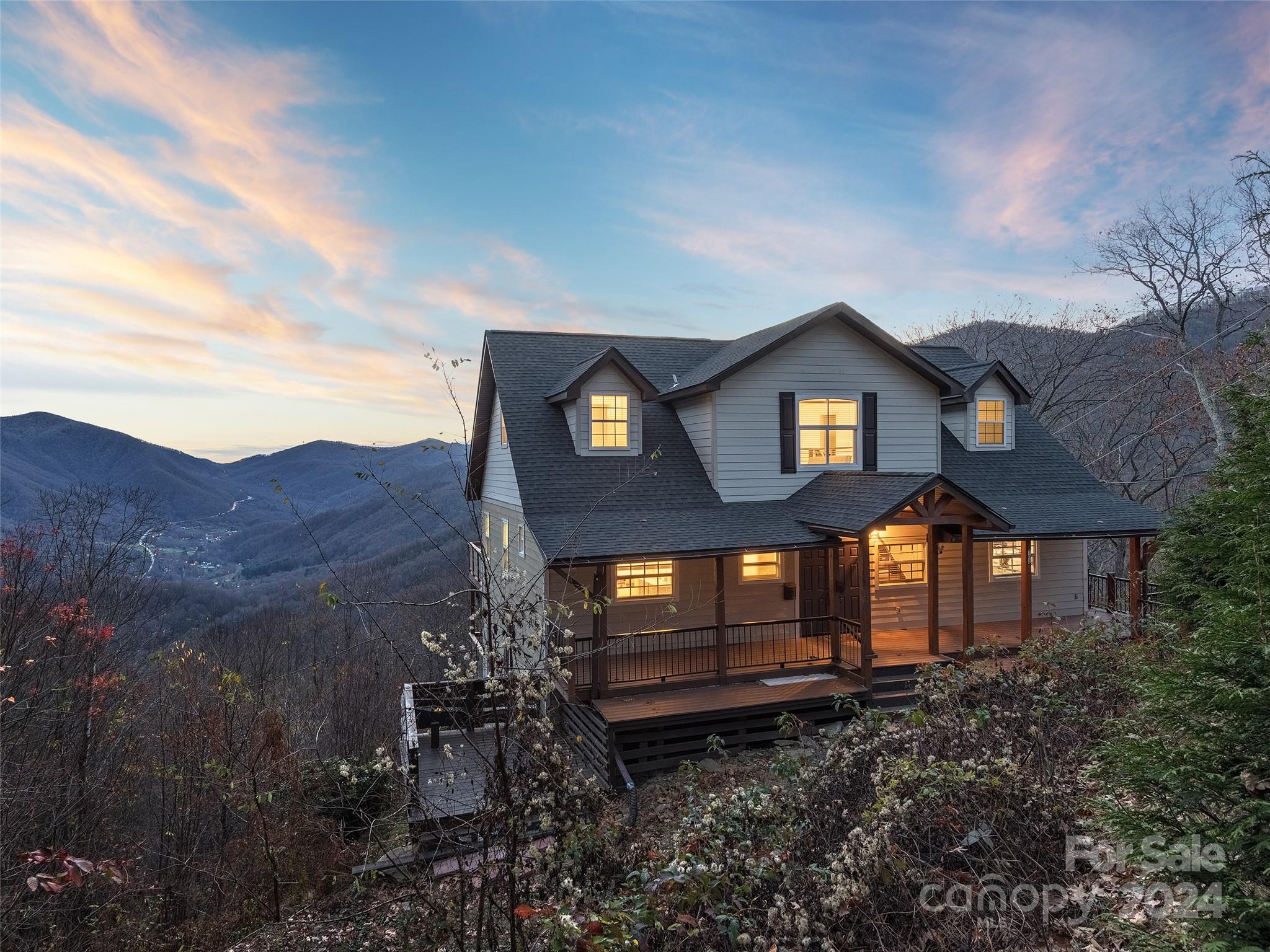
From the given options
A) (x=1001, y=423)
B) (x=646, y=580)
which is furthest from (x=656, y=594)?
(x=1001, y=423)

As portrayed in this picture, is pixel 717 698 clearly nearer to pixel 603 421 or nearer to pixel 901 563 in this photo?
pixel 901 563

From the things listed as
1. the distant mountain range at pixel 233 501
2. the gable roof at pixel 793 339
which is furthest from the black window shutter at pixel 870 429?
the distant mountain range at pixel 233 501

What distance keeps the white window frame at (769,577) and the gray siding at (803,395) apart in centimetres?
141

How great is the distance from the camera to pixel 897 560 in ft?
47.5

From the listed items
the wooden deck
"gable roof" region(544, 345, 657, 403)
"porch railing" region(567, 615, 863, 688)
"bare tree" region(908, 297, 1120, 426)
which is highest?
"bare tree" region(908, 297, 1120, 426)

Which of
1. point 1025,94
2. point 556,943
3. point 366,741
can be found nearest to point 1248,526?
point 556,943

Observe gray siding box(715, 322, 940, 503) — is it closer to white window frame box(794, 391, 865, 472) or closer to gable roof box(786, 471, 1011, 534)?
white window frame box(794, 391, 865, 472)

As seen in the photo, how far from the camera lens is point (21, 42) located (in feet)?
30.2

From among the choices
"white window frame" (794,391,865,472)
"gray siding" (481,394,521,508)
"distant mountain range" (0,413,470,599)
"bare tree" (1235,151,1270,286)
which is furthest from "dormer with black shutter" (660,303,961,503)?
"distant mountain range" (0,413,470,599)

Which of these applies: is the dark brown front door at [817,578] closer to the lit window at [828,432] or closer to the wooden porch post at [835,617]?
the wooden porch post at [835,617]

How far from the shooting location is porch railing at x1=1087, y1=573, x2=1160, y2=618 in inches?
531

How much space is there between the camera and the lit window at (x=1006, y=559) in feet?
50.0

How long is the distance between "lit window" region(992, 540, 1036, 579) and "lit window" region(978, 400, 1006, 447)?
9.98ft

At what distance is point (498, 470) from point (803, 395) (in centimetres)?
832
